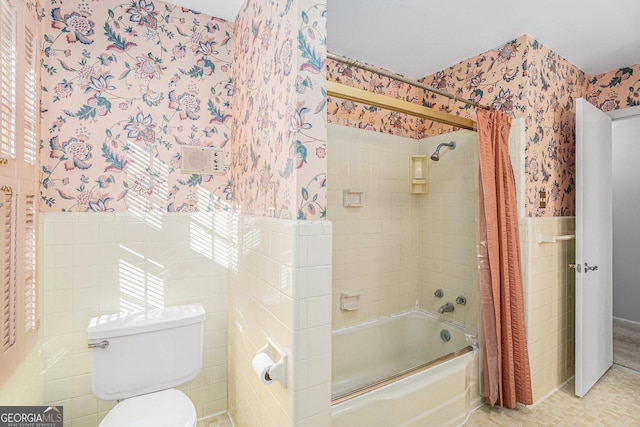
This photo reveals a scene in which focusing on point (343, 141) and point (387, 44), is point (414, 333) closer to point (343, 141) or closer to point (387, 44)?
point (343, 141)

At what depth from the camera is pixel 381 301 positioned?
2412 mm

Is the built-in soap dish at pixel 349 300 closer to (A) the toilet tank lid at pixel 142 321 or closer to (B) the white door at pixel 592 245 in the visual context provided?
(A) the toilet tank lid at pixel 142 321

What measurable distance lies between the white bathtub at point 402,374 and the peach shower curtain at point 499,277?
6.1 inches

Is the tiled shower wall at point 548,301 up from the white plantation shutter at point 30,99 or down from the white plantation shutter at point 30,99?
down

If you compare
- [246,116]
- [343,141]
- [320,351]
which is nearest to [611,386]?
[320,351]

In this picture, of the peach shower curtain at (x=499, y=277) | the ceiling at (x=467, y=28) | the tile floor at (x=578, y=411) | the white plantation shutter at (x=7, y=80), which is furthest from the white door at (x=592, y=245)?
the white plantation shutter at (x=7, y=80)

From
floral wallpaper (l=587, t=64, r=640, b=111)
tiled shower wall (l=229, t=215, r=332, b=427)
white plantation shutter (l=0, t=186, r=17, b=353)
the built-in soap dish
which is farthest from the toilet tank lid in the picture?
floral wallpaper (l=587, t=64, r=640, b=111)

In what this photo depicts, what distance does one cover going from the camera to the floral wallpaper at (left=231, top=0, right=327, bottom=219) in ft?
3.65

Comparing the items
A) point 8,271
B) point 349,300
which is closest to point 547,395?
point 349,300

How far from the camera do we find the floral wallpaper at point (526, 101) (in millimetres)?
2027

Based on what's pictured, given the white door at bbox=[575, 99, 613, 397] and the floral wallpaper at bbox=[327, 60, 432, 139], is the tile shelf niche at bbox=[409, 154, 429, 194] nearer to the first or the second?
the floral wallpaper at bbox=[327, 60, 432, 139]

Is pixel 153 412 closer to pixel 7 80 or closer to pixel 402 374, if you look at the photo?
pixel 402 374

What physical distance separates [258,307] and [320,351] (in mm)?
404

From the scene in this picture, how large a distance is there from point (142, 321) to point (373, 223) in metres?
1.64
